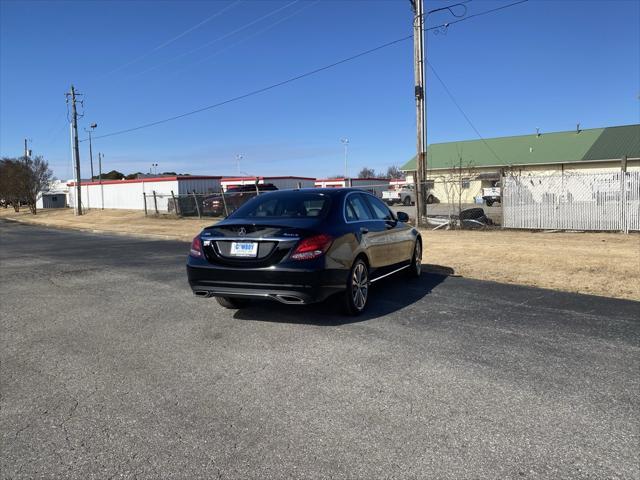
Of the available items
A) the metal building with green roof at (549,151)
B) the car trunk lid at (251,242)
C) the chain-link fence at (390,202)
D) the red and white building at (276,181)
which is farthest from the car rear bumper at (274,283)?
the red and white building at (276,181)

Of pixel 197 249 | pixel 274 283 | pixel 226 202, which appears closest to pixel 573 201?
pixel 274 283

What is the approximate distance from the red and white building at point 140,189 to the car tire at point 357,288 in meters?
30.8

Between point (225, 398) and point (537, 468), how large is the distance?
6.97 ft

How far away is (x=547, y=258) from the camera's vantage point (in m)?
10.6

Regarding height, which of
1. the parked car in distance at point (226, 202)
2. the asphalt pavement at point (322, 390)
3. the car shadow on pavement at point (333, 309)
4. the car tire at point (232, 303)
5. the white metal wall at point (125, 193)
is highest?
the white metal wall at point (125, 193)

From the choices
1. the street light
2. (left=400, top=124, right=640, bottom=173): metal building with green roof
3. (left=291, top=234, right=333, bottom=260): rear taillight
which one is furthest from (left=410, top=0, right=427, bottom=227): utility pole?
(left=400, top=124, right=640, bottom=173): metal building with green roof

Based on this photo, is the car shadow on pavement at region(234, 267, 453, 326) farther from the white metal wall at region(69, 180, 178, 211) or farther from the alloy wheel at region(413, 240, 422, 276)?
the white metal wall at region(69, 180, 178, 211)

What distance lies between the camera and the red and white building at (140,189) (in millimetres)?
38969

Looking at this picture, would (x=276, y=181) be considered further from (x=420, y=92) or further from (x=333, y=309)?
(x=333, y=309)

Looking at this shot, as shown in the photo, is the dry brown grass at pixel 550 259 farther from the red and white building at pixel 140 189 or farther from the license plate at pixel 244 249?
the red and white building at pixel 140 189

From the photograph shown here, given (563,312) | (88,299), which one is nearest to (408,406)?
(563,312)

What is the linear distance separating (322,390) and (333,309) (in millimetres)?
2570

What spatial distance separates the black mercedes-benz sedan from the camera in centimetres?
550

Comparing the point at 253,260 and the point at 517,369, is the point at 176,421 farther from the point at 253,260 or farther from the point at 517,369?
the point at 517,369
